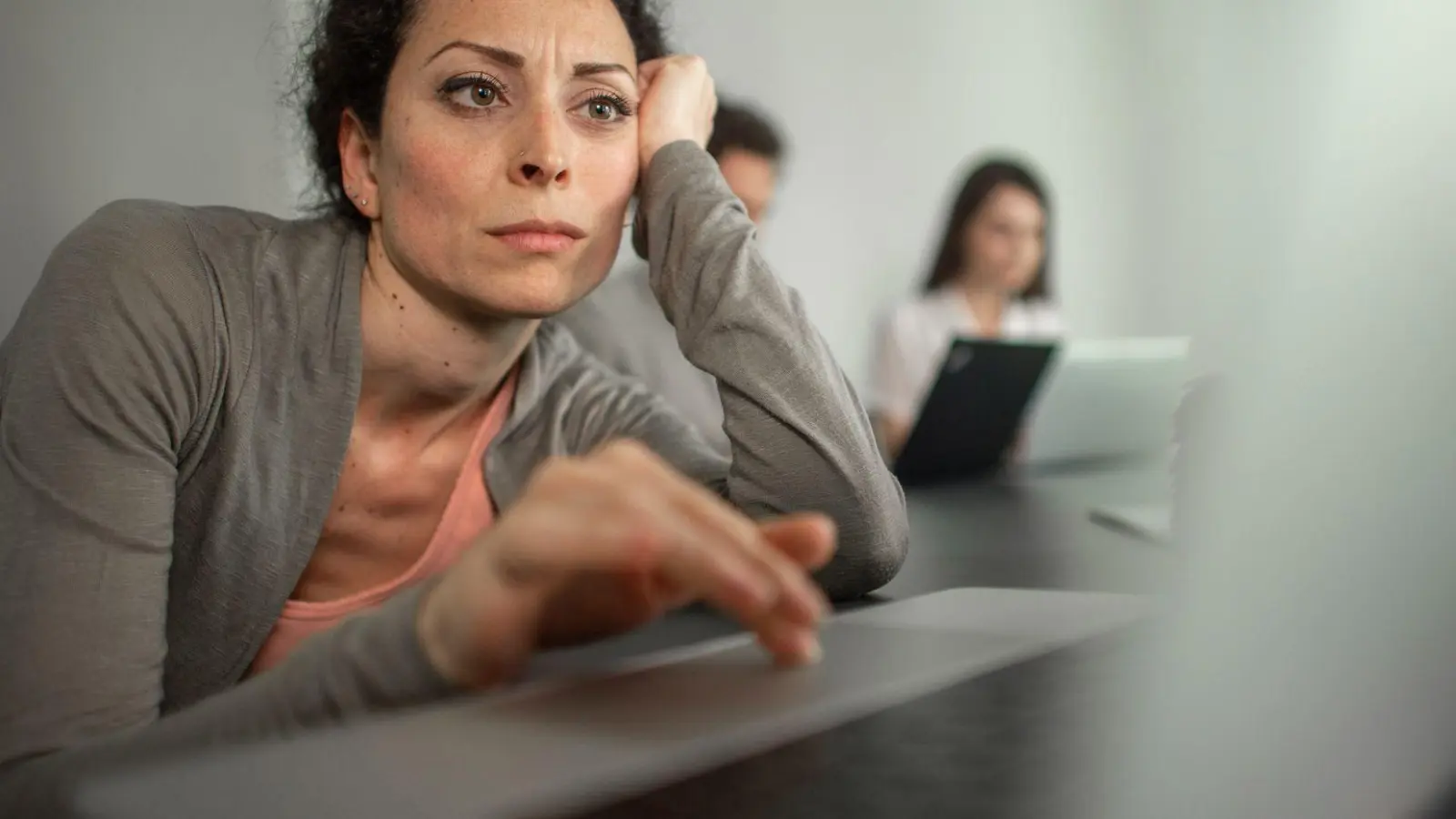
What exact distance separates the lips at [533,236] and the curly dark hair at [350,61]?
136 mm

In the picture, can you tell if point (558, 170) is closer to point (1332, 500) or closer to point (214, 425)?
point (214, 425)

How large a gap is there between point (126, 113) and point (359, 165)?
10.4 inches

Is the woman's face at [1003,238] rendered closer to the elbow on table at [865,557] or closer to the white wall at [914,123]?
the white wall at [914,123]

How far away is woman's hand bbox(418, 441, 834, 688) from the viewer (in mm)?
297

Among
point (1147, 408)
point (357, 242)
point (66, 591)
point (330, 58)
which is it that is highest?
point (330, 58)

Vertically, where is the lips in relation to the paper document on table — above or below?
above

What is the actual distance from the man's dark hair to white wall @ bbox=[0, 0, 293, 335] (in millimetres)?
565

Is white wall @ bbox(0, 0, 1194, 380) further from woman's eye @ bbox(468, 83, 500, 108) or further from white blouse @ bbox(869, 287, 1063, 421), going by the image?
woman's eye @ bbox(468, 83, 500, 108)

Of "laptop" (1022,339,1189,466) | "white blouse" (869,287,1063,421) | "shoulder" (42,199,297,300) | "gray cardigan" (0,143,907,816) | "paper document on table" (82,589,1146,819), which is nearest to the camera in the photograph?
"paper document on table" (82,589,1146,819)

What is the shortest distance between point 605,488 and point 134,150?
697 millimetres

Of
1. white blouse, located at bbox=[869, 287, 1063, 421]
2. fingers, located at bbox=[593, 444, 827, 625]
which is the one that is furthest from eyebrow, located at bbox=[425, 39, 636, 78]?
white blouse, located at bbox=[869, 287, 1063, 421]

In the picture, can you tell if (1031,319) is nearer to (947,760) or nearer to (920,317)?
(920,317)

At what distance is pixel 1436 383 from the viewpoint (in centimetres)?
21

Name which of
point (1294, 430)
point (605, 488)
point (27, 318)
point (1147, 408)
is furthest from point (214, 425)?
point (1147, 408)
